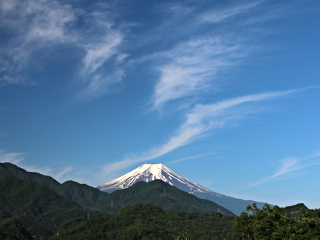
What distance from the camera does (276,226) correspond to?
10419 centimetres

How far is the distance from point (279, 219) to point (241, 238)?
12174mm

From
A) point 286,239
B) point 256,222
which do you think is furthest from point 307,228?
point 256,222

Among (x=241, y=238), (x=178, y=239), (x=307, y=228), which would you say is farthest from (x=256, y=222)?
(x=178, y=239)

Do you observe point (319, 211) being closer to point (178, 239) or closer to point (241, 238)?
point (241, 238)

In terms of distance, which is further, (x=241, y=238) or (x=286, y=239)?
(x=241, y=238)

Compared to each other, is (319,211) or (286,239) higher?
(319,211)

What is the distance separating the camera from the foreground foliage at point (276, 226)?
9625 centimetres

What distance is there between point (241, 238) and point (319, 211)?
2390cm

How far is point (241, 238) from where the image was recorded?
→ 110250 millimetres

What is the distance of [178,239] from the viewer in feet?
352

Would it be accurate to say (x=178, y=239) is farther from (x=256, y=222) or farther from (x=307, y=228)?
(x=307, y=228)

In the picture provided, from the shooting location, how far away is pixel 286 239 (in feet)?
308

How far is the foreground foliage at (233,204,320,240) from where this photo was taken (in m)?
96.2

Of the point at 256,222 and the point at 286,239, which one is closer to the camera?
the point at 286,239
